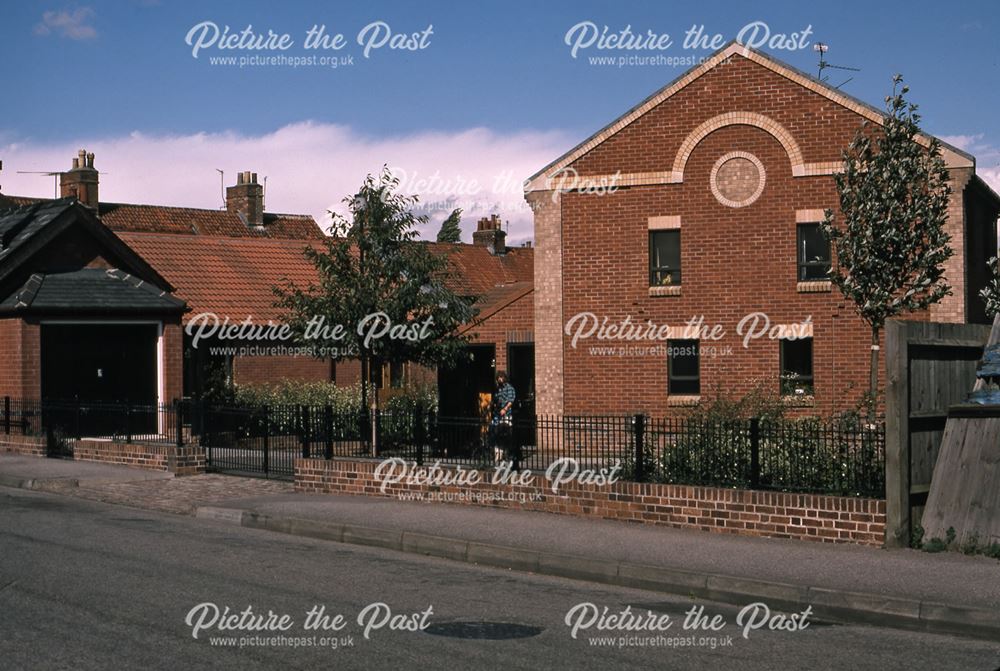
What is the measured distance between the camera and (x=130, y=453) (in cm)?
2336

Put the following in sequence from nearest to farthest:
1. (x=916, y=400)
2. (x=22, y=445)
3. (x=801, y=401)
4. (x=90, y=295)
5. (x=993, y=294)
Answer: (x=916, y=400) < (x=993, y=294) < (x=801, y=401) < (x=22, y=445) < (x=90, y=295)

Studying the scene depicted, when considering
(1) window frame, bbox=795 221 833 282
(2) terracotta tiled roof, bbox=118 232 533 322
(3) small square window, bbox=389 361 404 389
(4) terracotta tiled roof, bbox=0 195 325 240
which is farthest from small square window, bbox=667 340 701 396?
(4) terracotta tiled roof, bbox=0 195 325 240

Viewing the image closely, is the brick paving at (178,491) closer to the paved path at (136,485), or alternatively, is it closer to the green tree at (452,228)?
the paved path at (136,485)

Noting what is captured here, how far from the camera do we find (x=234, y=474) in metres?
21.8

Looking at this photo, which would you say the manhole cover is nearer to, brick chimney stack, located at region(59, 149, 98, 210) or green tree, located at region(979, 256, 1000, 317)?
green tree, located at region(979, 256, 1000, 317)

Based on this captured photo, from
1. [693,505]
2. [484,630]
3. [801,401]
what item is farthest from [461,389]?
[484,630]

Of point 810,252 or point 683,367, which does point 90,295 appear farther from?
point 810,252

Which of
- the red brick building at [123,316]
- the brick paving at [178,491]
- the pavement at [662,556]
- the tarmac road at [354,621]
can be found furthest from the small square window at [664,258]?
the tarmac road at [354,621]

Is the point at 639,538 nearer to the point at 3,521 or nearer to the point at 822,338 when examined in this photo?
the point at 3,521

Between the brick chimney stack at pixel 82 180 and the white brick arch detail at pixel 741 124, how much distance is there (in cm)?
3046

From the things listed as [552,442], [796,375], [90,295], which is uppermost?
[90,295]

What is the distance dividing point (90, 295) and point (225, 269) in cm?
808

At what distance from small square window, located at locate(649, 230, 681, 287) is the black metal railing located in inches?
345

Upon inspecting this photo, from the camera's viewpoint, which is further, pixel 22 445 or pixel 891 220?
pixel 22 445
